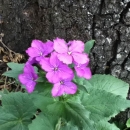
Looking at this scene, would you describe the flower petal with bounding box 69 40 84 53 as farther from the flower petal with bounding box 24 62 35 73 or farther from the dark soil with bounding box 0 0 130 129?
the dark soil with bounding box 0 0 130 129

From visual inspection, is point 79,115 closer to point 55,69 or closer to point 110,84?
point 55,69

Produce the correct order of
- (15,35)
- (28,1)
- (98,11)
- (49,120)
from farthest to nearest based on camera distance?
1. (15,35)
2. (28,1)
3. (98,11)
4. (49,120)

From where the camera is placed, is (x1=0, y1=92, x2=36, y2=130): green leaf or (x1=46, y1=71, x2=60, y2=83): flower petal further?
(x1=0, y1=92, x2=36, y2=130): green leaf

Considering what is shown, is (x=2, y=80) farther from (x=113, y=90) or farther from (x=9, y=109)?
(x=113, y=90)

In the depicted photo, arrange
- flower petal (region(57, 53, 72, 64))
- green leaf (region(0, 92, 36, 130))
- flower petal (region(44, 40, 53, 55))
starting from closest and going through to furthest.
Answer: flower petal (region(57, 53, 72, 64)), flower petal (region(44, 40, 53, 55)), green leaf (region(0, 92, 36, 130))

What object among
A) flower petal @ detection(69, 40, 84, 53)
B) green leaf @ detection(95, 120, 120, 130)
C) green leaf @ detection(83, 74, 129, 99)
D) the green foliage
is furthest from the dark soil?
flower petal @ detection(69, 40, 84, 53)

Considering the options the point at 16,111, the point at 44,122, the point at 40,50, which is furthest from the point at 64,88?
the point at 16,111

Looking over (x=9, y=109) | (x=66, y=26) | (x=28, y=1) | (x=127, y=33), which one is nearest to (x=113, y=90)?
(x=127, y=33)
